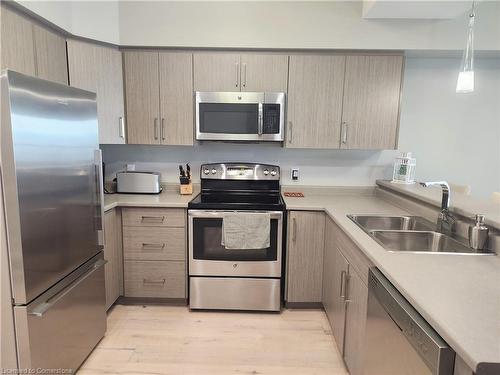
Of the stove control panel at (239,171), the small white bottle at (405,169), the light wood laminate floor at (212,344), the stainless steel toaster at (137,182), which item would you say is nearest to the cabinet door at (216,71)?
the stove control panel at (239,171)

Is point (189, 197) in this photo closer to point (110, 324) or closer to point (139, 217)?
point (139, 217)

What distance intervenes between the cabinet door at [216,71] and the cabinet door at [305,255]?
3.93 ft

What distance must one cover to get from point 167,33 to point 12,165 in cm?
172

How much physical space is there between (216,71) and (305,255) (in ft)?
5.50

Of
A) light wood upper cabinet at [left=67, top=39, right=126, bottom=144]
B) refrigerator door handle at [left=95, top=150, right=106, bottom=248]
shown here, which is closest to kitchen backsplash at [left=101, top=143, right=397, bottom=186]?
light wood upper cabinet at [left=67, top=39, right=126, bottom=144]

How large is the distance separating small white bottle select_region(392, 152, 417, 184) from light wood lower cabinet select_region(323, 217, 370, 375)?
903 mm

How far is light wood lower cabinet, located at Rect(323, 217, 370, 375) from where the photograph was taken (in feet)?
5.29

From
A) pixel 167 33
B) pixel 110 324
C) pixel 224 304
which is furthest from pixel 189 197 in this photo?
pixel 167 33

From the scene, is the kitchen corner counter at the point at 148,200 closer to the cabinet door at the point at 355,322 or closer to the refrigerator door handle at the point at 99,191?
the refrigerator door handle at the point at 99,191

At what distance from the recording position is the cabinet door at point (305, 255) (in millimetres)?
2488

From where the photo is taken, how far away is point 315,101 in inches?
104

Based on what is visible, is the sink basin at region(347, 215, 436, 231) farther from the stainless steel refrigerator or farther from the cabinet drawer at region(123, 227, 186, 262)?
the stainless steel refrigerator

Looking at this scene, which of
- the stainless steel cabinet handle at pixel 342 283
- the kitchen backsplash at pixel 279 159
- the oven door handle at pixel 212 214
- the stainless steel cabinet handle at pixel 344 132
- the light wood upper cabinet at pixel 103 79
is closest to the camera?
the stainless steel cabinet handle at pixel 342 283

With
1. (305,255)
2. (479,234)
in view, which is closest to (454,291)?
(479,234)
